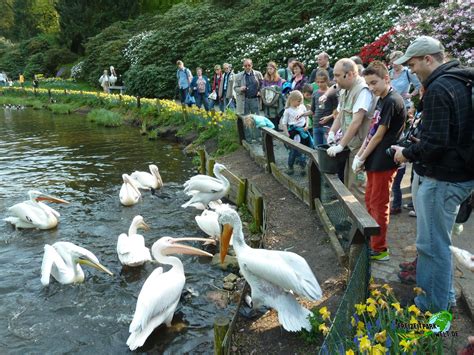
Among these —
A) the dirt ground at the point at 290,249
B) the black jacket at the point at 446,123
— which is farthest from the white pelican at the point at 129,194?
the black jacket at the point at 446,123

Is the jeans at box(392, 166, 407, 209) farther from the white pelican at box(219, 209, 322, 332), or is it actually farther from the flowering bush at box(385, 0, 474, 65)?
the flowering bush at box(385, 0, 474, 65)

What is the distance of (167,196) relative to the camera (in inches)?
359

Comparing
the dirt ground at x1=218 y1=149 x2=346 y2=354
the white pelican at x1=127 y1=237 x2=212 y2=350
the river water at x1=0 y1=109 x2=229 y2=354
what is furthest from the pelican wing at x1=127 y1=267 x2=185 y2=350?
the dirt ground at x1=218 y1=149 x2=346 y2=354

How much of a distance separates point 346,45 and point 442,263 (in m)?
12.0

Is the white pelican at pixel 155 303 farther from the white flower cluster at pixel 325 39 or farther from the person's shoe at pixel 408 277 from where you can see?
the white flower cluster at pixel 325 39

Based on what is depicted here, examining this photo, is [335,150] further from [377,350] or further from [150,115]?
[150,115]

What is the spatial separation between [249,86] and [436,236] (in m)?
7.16

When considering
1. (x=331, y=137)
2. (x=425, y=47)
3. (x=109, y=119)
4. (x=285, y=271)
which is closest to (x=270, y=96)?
(x=331, y=137)

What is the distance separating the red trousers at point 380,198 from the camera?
4.06 meters

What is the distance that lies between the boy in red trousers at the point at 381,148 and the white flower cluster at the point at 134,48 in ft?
72.6

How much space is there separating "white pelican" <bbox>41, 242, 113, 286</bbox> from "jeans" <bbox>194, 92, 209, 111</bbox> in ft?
30.1

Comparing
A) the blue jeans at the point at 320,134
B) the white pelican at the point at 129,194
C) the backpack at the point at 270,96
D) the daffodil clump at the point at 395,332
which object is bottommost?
the white pelican at the point at 129,194

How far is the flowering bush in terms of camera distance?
29.9 ft

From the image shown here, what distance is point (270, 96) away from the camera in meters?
8.52
